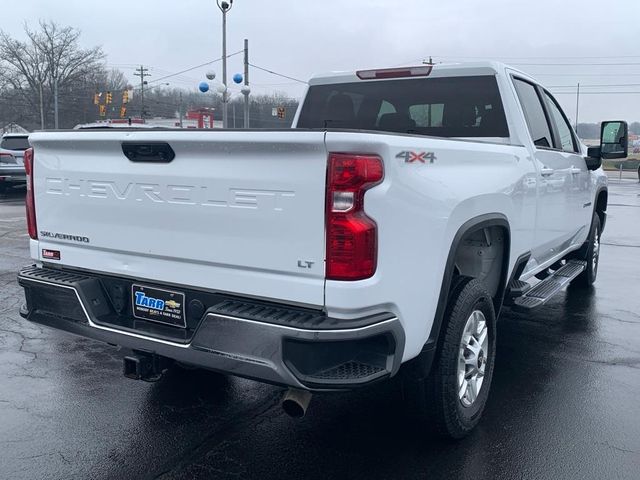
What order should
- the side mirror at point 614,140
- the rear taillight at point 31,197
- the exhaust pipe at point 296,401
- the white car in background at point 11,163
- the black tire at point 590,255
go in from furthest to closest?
the white car in background at point 11,163 < the black tire at point 590,255 < the side mirror at point 614,140 < the rear taillight at point 31,197 < the exhaust pipe at point 296,401

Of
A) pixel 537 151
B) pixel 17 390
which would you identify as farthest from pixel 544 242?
pixel 17 390

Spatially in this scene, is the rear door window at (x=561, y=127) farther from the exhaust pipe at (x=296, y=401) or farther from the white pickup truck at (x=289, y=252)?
the exhaust pipe at (x=296, y=401)

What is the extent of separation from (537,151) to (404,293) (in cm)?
231

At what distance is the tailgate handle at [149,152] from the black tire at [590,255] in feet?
17.0

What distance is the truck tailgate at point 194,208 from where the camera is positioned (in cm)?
279

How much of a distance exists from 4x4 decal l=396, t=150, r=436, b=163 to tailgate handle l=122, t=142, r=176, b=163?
1.10m

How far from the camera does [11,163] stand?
61.9 ft

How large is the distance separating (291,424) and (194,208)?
154 centimetres

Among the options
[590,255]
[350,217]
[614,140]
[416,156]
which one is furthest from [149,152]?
[590,255]

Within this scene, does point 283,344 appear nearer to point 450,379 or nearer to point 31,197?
point 450,379

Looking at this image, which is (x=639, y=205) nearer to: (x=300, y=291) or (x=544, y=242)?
(x=544, y=242)

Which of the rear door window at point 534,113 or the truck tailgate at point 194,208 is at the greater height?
the rear door window at point 534,113

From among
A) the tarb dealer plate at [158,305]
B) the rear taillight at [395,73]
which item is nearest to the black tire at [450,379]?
the tarb dealer plate at [158,305]

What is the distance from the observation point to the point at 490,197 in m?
3.71
